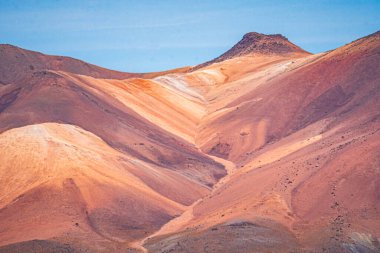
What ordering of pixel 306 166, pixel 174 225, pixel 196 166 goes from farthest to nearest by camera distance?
pixel 196 166 < pixel 306 166 < pixel 174 225

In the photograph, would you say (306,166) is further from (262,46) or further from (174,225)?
(262,46)

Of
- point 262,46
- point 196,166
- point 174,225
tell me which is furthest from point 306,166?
point 262,46

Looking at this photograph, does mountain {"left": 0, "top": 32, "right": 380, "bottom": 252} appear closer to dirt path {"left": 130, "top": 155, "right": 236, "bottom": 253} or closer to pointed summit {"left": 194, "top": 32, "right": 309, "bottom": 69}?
dirt path {"left": 130, "top": 155, "right": 236, "bottom": 253}

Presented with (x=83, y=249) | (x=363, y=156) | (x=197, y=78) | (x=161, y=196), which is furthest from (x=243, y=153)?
(x=197, y=78)

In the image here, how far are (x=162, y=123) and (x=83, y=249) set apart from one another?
35105mm

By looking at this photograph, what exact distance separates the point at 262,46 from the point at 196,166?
75.9 meters

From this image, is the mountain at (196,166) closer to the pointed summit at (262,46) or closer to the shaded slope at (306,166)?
the shaded slope at (306,166)

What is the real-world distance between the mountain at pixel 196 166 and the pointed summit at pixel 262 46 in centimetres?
4881

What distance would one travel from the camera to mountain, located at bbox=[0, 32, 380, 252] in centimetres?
3102

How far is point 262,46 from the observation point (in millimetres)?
122875

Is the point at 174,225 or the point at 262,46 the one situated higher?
the point at 262,46

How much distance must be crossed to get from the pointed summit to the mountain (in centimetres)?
4881

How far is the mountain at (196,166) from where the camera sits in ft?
102

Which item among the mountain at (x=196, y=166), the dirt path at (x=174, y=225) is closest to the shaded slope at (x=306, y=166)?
the mountain at (x=196, y=166)
